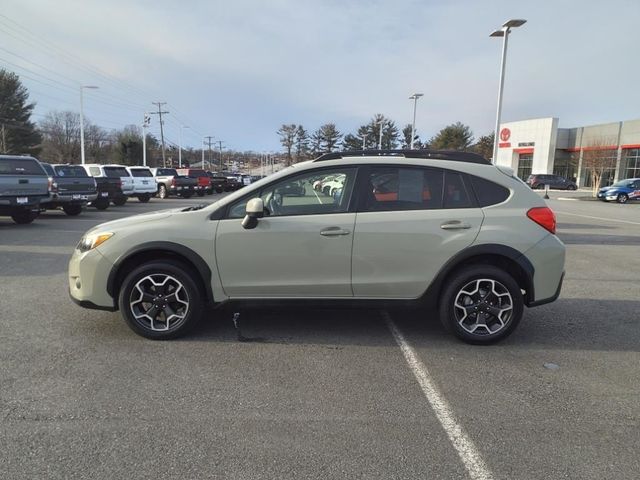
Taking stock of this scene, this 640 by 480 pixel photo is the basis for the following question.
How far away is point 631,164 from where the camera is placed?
49469mm

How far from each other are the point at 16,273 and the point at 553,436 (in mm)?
7526

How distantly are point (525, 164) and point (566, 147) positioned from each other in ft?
17.0

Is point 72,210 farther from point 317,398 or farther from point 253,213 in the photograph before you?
point 317,398

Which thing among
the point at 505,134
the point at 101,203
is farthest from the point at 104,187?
the point at 505,134

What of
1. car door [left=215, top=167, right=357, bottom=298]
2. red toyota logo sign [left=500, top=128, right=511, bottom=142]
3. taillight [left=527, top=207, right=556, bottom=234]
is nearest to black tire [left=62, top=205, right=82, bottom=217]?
car door [left=215, top=167, right=357, bottom=298]

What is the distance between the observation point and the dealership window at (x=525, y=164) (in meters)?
59.8

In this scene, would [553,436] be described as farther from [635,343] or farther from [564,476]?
[635,343]

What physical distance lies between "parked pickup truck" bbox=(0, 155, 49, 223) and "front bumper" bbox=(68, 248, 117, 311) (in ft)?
31.5

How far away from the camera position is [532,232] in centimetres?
444

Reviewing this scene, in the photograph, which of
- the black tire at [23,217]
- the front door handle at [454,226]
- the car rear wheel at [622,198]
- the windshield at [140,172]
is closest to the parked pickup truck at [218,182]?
the windshield at [140,172]

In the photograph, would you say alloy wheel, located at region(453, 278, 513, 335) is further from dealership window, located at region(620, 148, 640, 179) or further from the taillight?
dealership window, located at region(620, 148, 640, 179)

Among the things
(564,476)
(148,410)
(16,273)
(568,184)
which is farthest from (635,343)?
(568,184)

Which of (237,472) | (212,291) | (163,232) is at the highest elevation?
(163,232)

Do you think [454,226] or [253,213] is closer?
[253,213]
